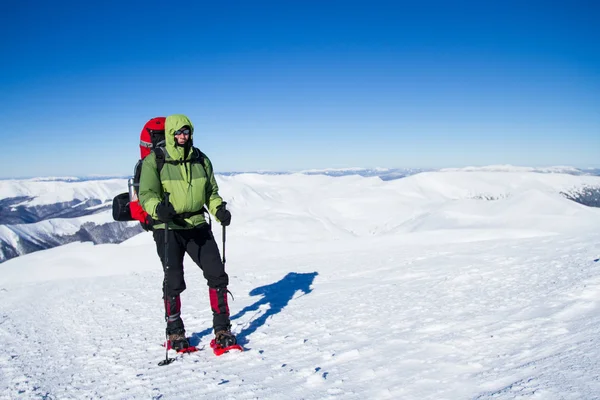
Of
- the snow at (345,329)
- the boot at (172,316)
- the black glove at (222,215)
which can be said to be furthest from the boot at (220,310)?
the black glove at (222,215)

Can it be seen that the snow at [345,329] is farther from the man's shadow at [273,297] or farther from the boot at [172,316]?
the boot at [172,316]

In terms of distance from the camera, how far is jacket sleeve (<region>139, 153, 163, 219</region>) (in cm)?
444

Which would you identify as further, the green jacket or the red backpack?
the red backpack

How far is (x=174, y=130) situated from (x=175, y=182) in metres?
0.65

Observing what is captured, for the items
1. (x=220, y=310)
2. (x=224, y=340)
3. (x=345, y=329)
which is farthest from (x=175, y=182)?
(x=345, y=329)

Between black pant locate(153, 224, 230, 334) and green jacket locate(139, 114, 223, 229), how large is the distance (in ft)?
0.57

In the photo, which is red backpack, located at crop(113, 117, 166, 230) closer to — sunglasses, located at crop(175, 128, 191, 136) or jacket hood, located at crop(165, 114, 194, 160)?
jacket hood, located at crop(165, 114, 194, 160)

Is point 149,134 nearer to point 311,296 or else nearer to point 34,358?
point 34,358

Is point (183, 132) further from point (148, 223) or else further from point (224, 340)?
point (224, 340)

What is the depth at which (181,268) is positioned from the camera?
4.93m

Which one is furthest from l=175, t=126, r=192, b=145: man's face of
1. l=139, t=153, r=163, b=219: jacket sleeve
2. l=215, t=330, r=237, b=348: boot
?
l=215, t=330, r=237, b=348: boot

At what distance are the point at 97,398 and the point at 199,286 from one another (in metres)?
5.42

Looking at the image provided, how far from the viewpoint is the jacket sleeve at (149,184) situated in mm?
4441

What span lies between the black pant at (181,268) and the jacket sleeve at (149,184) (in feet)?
1.79
